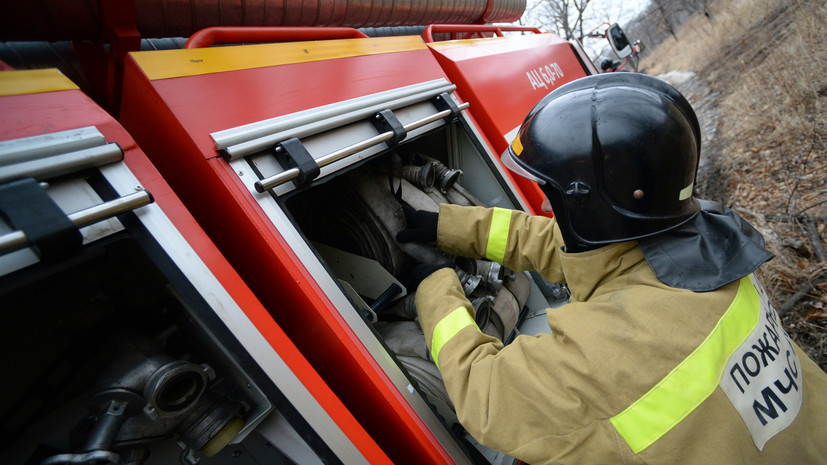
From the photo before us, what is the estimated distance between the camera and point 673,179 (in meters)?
1.13

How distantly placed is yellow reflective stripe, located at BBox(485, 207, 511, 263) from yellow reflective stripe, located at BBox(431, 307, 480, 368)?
439 mm

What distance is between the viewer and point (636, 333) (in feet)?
3.22

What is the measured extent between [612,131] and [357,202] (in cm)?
113

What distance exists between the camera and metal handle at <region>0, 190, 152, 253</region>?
681mm

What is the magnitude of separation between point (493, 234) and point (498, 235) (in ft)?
0.07

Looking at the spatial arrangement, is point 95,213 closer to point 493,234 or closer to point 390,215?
point 390,215

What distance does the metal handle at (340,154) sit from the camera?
113 centimetres

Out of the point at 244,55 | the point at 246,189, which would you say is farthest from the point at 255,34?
the point at 246,189

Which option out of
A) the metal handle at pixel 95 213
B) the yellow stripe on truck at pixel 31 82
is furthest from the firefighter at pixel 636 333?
the yellow stripe on truck at pixel 31 82

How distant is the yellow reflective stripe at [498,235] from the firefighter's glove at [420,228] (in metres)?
0.25

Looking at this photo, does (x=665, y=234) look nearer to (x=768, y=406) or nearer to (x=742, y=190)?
(x=768, y=406)

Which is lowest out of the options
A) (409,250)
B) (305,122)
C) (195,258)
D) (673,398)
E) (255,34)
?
(673,398)

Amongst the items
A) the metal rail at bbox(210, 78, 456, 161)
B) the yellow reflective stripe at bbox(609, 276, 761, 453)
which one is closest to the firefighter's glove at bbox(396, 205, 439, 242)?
the metal rail at bbox(210, 78, 456, 161)

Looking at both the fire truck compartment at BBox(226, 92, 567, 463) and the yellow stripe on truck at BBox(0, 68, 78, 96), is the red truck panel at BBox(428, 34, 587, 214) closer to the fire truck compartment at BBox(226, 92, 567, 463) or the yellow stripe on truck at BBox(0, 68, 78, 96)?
the fire truck compartment at BBox(226, 92, 567, 463)
